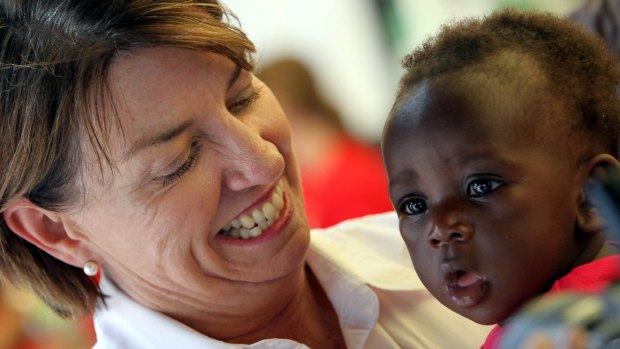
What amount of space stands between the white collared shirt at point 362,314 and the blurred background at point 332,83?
135 cm

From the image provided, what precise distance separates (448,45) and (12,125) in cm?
70

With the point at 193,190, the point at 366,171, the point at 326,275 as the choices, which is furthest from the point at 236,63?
the point at 366,171

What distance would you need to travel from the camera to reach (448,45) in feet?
4.06

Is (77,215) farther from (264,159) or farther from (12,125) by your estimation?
(264,159)

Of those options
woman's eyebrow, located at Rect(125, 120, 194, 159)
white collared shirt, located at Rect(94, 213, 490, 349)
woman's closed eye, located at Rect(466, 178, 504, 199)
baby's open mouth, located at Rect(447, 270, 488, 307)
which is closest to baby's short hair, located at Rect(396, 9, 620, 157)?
woman's closed eye, located at Rect(466, 178, 504, 199)

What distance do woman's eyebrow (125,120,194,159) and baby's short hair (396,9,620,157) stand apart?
14.0 inches

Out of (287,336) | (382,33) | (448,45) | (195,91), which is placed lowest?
(382,33)

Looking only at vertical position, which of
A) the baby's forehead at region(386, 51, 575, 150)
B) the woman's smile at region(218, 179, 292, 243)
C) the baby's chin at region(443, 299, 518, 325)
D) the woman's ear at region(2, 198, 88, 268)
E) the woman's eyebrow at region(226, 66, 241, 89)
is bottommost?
the woman's ear at region(2, 198, 88, 268)

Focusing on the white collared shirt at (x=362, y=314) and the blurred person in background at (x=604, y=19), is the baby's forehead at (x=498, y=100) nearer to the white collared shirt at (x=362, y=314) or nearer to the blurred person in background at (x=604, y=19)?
the white collared shirt at (x=362, y=314)

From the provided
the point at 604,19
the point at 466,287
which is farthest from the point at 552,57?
the point at 604,19

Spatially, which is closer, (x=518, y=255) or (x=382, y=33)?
(x=518, y=255)

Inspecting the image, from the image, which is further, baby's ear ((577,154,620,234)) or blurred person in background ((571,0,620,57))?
blurred person in background ((571,0,620,57))

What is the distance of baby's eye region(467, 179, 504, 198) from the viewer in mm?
1124

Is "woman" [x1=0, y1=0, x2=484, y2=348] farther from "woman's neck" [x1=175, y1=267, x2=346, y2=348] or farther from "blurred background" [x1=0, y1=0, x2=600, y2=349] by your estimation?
"blurred background" [x1=0, y1=0, x2=600, y2=349]
